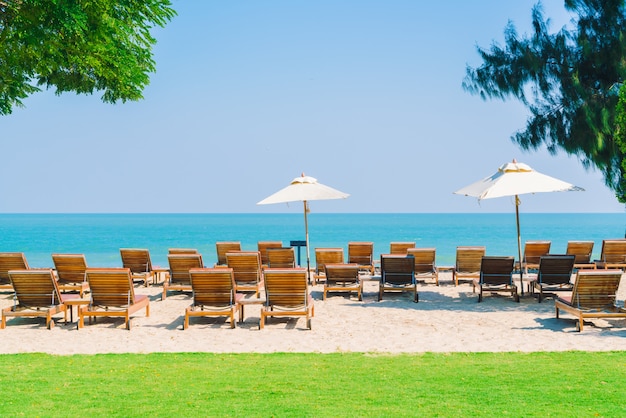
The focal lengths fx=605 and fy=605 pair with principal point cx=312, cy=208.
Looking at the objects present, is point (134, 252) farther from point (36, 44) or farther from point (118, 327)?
point (36, 44)

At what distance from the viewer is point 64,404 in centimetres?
499

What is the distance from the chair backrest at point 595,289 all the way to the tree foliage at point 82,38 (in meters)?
7.60

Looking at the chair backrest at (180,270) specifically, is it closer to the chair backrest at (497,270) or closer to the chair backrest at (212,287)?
the chair backrest at (212,287)

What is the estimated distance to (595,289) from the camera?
28.4 feet

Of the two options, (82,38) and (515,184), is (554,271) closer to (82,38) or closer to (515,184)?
(515,184)

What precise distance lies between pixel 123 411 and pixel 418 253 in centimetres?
937

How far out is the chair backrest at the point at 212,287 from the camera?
8938 mm

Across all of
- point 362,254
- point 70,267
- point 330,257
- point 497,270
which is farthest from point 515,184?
point 70,267

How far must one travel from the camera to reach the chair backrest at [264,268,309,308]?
8891 millimetres

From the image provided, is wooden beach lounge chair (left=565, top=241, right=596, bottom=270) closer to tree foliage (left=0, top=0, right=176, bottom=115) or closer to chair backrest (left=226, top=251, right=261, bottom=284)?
chair backrest (left=226, top=251, right=261, bottom=284)

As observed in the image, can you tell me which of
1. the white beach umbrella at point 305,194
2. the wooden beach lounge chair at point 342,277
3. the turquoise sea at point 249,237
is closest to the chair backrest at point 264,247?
the white beach umbrella at point 305,194

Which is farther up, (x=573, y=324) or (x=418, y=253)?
(x=418, y=253)

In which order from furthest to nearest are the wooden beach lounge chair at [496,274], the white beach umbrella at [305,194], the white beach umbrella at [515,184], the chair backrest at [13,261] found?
the white beach umbrella at [305,194], the chair backrest at [13,261], the wooden beach lounge chair at [496,274], the white beach umbrella at [515,184]

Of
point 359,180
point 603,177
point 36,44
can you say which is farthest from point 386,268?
point 359,180
